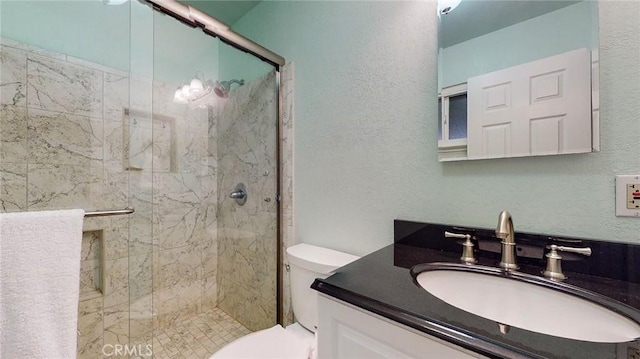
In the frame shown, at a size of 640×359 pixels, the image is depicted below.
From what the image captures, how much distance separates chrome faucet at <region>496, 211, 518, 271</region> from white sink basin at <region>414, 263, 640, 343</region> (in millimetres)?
59

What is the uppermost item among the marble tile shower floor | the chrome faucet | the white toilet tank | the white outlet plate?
the white outlet plate

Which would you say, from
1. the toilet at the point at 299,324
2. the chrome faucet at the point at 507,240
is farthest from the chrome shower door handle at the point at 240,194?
the chrome faucet at the point at 507,240

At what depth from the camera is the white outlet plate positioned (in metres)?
0.66

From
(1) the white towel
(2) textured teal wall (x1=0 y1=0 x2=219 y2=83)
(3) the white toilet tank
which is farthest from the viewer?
(2) textured teal wall (x1=0 y1=0 x2=219 y2=83)

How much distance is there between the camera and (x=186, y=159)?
69.5 inches

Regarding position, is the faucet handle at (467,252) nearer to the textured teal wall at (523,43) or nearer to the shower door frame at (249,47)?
the textured teal wall at (523,43)

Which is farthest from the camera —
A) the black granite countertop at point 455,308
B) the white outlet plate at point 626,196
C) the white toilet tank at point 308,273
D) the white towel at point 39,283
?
the white toilet tank at point 308,273

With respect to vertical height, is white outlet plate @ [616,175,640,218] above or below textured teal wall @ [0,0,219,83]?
below

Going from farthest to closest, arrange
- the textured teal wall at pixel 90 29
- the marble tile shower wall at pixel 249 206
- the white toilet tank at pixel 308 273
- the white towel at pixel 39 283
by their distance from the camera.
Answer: the marble tile shower wall at pixel 249 206, the textured teal wall at pixel 90 29, the white toilet tank at pixel 308 273, the white towel at pixel 39 283

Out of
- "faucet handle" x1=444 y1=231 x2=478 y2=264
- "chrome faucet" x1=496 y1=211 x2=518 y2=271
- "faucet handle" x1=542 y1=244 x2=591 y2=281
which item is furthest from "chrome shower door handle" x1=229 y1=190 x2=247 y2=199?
"faucet handle" x1=542 y1=244 x2=591 y2=281

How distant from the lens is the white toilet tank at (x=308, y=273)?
45.1 inches

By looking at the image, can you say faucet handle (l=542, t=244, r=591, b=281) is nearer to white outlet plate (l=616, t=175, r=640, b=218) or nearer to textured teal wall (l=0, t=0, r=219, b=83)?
white outlet plate (l=616, t=175, r=640, b=218)

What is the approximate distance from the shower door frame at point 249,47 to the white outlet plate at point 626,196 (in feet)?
4.57
